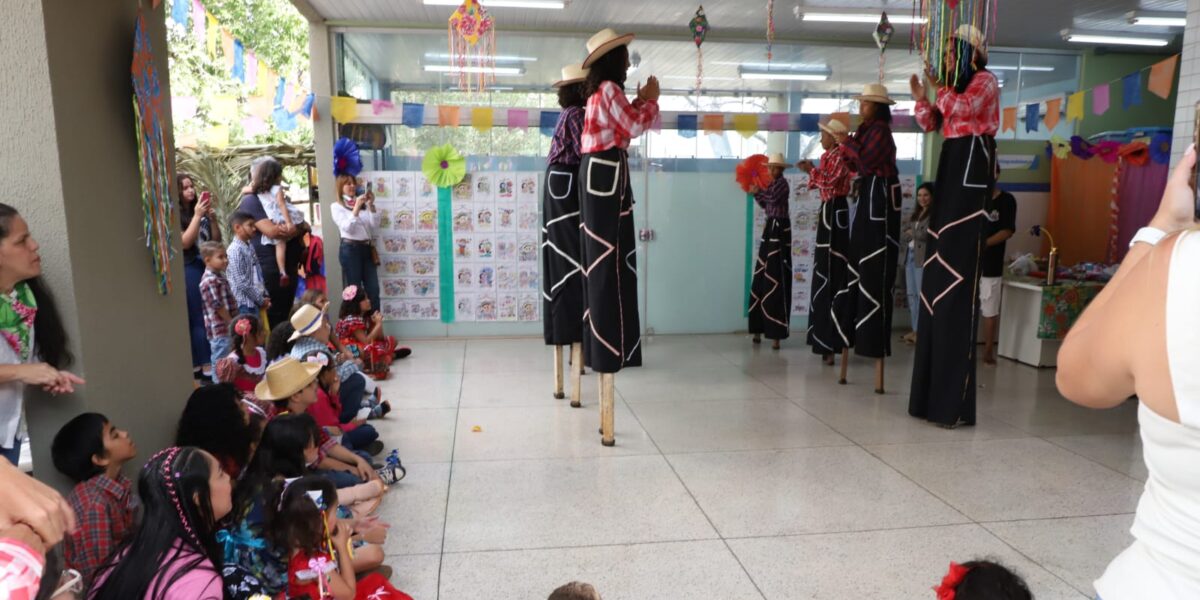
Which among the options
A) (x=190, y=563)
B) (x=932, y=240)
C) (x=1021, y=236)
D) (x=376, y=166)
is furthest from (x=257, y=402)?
(x=1021, y=236)

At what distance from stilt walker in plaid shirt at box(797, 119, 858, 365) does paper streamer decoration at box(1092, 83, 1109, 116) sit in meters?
2.65

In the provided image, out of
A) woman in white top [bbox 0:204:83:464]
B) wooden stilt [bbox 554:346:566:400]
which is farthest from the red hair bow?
wooden stilt [bbox 554:346:566:400]

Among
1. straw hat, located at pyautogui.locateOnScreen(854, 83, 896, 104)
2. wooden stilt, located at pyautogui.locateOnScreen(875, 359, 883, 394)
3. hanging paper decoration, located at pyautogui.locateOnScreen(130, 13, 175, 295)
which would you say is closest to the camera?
hanging paper decoration, located at pyautogui.locateOnScreen(130, 13, 175, 295)

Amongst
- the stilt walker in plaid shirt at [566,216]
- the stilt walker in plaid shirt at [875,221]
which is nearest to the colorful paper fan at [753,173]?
the stilt walker in plaid shirt at [875,221]

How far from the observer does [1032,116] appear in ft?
21.8

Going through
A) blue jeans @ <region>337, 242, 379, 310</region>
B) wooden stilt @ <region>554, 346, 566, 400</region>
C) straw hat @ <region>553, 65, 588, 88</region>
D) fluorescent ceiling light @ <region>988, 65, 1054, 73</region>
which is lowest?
wooden stilt @ <region>554, 346, 566, 400</region>

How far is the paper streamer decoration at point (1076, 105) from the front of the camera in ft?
20.6

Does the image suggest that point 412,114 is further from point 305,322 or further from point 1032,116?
point 1032,116

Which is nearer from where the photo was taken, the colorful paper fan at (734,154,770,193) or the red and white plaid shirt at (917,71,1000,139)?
the red and white plaid shirt at (917,71,1000,139)

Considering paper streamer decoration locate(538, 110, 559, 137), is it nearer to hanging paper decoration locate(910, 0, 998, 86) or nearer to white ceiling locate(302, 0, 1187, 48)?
white ceiling locate(302, 0, 1187, 48)

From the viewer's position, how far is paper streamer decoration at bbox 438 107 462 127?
6066 millimetres

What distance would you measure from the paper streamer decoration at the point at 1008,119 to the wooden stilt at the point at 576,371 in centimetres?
487

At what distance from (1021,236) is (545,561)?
6.11 metres

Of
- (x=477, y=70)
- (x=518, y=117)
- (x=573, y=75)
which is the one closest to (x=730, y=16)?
(x=518, y=117)
